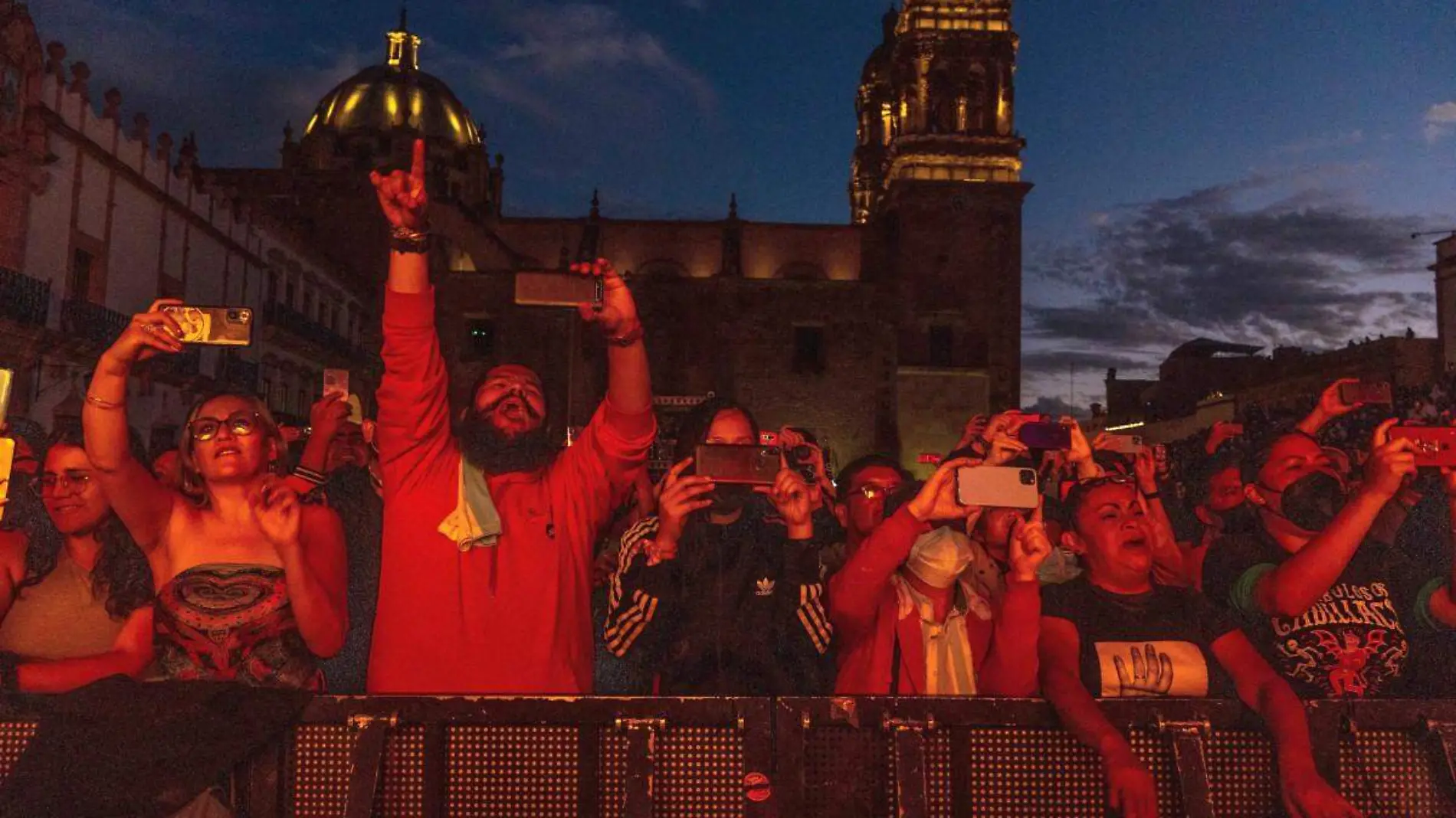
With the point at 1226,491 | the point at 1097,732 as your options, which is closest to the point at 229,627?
the point at 1097,732

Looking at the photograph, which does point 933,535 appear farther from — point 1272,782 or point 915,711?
point 1272,782

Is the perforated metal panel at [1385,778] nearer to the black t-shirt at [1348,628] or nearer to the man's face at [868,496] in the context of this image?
the black t-shirt at [1348,628]

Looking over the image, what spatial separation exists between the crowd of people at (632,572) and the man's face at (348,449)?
1.61ft

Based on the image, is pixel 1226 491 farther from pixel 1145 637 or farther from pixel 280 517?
pixel 280 517

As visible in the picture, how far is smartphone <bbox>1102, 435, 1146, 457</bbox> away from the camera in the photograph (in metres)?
4.25

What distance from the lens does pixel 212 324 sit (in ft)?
10.8

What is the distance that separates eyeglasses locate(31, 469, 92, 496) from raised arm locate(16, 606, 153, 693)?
569 millimetres

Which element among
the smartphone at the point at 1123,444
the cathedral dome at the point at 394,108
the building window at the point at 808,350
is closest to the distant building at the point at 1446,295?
the building window at the point at 808,350

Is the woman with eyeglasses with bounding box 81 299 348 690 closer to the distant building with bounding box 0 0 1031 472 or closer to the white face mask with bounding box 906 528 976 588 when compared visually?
the white face mask with bounding box 906 528 976 588

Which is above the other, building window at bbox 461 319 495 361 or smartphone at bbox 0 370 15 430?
building window at bbox 461 319 495 361

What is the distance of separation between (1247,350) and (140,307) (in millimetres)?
44184

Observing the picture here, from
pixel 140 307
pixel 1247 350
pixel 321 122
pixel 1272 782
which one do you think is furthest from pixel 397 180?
pixel 1247 350

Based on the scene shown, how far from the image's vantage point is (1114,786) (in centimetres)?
282

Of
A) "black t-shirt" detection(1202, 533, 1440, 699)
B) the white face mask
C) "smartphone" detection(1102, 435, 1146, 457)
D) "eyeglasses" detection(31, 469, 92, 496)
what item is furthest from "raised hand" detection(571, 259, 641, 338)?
"black t-shirt" detection(1202, 533, 1440, 699)
